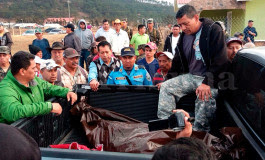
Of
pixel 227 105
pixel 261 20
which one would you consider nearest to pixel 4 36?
pixel 227 105

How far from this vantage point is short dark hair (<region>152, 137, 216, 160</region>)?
2.93 feet

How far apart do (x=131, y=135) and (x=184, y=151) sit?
1603mm

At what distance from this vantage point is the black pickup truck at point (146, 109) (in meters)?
1.70

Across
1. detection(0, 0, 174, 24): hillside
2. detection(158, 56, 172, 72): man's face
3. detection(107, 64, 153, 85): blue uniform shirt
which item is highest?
detection(0, 0, 174, 24): hillside

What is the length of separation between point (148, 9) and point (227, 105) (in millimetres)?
85342

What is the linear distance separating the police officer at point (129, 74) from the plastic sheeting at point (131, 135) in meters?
0.94

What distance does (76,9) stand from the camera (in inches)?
3509

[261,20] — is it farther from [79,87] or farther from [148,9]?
[148,9]

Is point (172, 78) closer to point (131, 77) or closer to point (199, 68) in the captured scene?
point (199, 68)

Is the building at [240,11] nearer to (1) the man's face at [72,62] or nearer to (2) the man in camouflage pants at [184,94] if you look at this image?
(1) the man's face at [72,62]

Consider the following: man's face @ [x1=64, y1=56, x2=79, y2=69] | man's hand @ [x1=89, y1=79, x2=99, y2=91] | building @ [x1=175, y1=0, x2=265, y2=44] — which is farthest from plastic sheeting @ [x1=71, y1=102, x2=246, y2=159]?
building @ [x1=175, y1=0, x2=265, y2=44]

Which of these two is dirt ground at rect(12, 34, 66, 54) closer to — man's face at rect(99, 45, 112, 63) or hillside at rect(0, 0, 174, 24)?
man's face at rect(99, 45, 112, 63)

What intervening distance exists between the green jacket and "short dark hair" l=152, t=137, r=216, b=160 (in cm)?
146

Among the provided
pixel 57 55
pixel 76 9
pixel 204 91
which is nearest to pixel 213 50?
pixel 204 91
